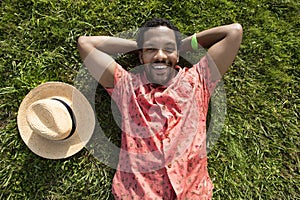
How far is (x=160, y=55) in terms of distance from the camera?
3.08 m

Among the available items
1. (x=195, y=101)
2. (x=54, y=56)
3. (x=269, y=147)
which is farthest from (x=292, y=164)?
(x=54, y=56)

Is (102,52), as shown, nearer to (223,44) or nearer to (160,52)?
(160,52)

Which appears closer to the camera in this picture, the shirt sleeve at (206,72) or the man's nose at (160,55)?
the man's nose at (160,55)

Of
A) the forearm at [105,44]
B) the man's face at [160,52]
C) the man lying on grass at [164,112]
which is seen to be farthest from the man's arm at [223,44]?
the forearm at [105,44]

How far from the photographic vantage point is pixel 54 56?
12.0ft

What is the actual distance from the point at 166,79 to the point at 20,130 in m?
1.52

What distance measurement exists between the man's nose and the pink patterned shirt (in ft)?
0.83

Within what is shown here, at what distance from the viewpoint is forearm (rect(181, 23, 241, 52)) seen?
3256 millimetres

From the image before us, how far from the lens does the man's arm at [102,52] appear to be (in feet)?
10.8

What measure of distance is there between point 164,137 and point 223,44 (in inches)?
39.9

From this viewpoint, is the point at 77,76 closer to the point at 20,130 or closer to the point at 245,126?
the point at 20,130

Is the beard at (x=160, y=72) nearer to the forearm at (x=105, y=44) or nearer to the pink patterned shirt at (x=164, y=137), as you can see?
the pink patterned shirt at (x=164, y=137)

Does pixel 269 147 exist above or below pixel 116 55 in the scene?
below

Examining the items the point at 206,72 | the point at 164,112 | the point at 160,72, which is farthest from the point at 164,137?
the point at 206,72
